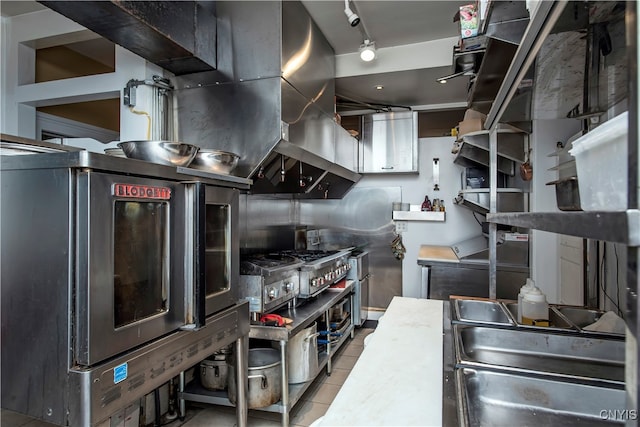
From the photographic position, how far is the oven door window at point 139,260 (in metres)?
1.24

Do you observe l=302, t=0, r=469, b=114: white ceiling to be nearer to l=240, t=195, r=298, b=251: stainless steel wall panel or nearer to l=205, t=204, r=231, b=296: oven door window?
l=240, t=195, r=298, b=251: stainless steel wall panel

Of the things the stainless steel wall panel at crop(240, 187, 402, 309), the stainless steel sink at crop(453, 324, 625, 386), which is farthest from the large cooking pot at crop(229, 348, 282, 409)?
the stainless steel wall panel at crop(240, 187, 402, 309)

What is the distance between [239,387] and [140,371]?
0.84 metres

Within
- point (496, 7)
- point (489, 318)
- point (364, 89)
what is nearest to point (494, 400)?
point (489, 318)

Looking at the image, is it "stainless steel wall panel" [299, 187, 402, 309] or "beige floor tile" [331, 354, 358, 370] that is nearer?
"beige floor tile" [331, 354, 358, 370]

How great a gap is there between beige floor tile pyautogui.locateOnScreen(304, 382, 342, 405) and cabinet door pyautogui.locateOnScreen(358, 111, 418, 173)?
8.28 ft

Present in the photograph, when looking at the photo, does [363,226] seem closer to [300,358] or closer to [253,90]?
[300,358]

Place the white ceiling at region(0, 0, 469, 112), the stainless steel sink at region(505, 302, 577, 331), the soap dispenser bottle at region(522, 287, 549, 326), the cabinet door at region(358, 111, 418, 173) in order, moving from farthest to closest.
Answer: the cabinet door at region(358, 111, 418, 173) < the white ceiling at region(0, 0, 469, 112) < the soap dispenser bottle at region(522, 287, 549, 326) < the stainless steel sink at region(505, 302, 577, 331)

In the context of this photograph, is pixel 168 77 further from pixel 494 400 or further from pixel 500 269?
pixel 500 269

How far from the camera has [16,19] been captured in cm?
260

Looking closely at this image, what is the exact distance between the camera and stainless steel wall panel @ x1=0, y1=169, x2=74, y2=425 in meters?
1.11

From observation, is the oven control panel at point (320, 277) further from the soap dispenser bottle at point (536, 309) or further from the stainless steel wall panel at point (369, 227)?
the soap dispenser bottle at point (536, 309)

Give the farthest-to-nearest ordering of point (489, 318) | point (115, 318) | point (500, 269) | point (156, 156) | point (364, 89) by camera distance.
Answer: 1. point (364, 89)
2. point (500, 269)
3. point (489, 318)
4. point (156, 156)
5. point (115, 318)

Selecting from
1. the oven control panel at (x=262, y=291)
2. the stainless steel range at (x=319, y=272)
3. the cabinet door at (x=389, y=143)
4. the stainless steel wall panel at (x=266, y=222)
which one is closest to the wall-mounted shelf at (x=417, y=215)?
the cabinet door at (x=389, y=143)
